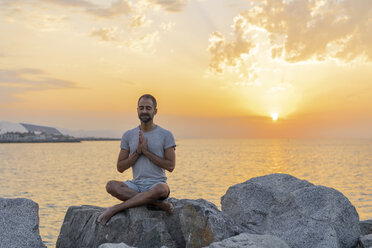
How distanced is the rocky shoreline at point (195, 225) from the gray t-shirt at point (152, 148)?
0.64 meters

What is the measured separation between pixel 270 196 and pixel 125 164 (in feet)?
12.8

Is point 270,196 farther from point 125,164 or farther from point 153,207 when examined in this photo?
point 125,164

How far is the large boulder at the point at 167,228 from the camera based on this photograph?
692 cm

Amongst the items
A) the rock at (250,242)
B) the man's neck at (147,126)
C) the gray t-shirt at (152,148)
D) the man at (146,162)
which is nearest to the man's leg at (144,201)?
the man at (146,162)

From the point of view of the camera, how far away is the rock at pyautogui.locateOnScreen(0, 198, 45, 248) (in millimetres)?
7695

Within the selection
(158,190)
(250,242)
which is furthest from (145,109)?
(250,242)

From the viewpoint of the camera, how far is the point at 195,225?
275 inches

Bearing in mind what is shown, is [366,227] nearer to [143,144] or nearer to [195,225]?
[195,225]

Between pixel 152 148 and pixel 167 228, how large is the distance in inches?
58.1

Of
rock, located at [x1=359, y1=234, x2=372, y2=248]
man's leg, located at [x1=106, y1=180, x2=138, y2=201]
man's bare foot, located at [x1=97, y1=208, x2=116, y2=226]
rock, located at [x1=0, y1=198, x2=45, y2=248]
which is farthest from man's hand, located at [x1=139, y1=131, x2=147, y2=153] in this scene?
rock, located at [x1=359, y1=234, x2=372, y2=248]

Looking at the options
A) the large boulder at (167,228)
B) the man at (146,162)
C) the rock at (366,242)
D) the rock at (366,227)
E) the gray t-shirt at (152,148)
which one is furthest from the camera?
the rock at (366,227)

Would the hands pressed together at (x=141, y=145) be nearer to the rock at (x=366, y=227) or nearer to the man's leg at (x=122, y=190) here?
the man's leg at (x=122, y=190)

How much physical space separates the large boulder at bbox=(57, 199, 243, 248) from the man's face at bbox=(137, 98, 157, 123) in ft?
5.45

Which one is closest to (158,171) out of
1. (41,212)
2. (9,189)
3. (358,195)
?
(41,212)
